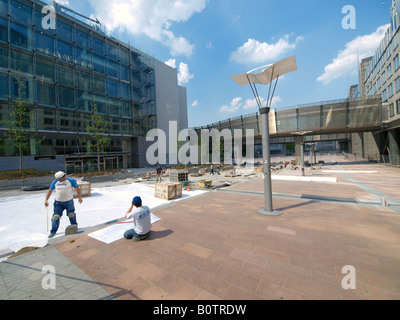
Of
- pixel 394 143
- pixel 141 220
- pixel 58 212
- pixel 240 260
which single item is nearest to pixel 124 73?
pixel 58 212

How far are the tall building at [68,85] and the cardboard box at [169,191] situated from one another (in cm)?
2419

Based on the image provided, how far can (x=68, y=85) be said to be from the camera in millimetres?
30641

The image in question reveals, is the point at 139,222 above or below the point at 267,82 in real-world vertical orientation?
below

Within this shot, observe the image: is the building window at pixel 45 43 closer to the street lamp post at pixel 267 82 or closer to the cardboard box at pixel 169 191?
the cardboard box at pixel 169 191

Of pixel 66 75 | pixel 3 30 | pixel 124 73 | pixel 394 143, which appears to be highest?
pixel 124 73

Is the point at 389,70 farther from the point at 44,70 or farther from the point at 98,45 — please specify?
the point at 44,70

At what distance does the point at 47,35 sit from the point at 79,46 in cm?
453

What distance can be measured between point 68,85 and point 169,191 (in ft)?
109

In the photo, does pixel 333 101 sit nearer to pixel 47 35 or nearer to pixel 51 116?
pixel 51 116

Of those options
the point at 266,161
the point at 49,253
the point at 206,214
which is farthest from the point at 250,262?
the point at 49,253

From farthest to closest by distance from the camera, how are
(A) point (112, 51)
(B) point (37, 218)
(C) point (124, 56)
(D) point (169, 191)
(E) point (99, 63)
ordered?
(C) point (124, 56) → (A) point (112, 51) → (E) point (99, 63) → (D) point (169, 191) → (B) point (37, 218)

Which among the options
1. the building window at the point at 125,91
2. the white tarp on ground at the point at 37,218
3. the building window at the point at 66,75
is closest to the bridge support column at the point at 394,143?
the white tarp on ground at the point at 37,218

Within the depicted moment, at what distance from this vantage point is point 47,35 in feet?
95.1

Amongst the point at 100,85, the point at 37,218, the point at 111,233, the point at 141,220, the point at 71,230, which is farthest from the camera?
the point at 100,85
